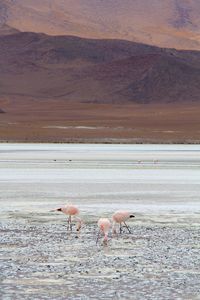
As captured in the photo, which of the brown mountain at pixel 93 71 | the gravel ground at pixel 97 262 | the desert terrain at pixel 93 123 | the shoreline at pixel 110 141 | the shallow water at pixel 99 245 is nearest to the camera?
the gravel ground at pixel 97 262

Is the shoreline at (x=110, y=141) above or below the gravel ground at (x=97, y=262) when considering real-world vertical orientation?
above

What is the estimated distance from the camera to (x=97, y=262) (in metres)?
11.6

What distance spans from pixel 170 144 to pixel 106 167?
25421 millimetres

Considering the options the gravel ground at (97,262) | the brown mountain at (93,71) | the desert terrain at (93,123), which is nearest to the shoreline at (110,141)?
the desert terrain at (93,123)

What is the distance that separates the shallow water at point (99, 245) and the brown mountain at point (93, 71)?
346 feet

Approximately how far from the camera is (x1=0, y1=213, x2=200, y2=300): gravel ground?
31.9 ft

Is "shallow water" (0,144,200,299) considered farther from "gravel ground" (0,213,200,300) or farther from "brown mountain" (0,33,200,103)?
"brown mountain" (0,33,200,103)

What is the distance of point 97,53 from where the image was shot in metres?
173

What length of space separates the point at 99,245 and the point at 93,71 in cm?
13964

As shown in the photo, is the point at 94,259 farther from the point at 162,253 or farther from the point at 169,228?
the point at 169,228

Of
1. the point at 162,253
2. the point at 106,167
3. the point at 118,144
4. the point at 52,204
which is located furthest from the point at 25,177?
the point at 118,144

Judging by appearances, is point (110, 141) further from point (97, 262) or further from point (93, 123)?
point (97, 262)

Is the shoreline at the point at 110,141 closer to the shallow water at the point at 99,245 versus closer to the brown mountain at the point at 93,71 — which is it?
the shallow water at the point at 99,245

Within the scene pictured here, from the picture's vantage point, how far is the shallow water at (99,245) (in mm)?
9977
